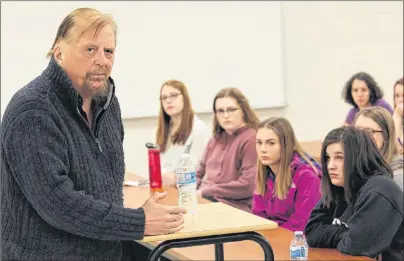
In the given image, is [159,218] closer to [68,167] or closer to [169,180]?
[68,167]

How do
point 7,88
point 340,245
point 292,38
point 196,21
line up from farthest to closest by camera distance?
point 292,38 < point 196,21 < point 7,88 < point 340,245

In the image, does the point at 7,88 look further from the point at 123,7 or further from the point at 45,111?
the point at 45,111

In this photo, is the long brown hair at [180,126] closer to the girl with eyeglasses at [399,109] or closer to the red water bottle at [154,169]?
the red water bottle at [154,169]

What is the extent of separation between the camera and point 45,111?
2.00 m

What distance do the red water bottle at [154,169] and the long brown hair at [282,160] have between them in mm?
678

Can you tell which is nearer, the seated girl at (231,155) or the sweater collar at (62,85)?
the sweater collar at (62,85)

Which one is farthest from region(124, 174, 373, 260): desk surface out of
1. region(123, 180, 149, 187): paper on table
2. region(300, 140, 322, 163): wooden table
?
region(300, 140, 322, 163): wooden table

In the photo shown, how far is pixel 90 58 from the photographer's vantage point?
205 cm

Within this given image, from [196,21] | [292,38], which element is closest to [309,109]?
[292,38]

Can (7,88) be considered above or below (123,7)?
below

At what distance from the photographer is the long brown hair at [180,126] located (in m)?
5.21

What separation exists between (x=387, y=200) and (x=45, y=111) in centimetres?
163

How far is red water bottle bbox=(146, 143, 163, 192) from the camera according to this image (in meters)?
4.25

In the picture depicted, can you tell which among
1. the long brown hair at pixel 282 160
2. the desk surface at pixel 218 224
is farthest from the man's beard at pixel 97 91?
the long brown hair at pixel 282 160
